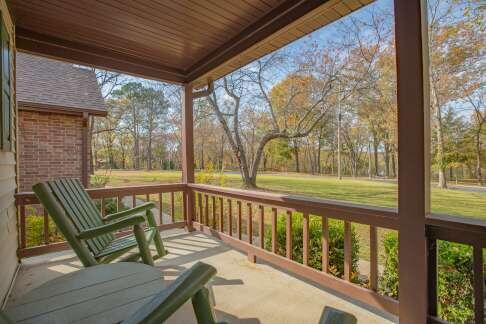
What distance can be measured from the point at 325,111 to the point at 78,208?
6529mm

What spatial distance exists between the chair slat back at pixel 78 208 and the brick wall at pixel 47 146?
3.44m

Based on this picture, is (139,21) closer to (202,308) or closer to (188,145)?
(188,145)

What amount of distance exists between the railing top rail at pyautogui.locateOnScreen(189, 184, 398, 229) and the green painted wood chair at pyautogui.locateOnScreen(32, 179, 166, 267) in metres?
1.19

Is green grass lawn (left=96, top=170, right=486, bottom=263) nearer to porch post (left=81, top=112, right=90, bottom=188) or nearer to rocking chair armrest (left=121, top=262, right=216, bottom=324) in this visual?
porch post (left=81, top=112, right=90, bottom=188)

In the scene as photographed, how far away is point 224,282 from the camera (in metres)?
2.56

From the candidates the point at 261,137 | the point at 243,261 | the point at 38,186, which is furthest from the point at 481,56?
the point at 261,137

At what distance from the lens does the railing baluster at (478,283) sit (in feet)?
4.93

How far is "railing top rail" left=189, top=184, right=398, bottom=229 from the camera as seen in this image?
190 cm

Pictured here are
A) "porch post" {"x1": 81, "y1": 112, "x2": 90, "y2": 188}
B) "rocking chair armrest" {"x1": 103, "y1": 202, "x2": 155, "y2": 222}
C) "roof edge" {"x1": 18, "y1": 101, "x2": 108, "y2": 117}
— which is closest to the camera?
"rocking chair armrest" {"x1": 103, "y1": 202, "x2": 155, "y2": 222}

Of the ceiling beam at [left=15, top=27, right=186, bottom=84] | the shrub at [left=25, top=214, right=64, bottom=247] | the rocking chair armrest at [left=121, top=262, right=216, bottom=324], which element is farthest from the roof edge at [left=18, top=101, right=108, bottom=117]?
the rocking chair armrest at [left=121, top=262, right=216, bottom=324]

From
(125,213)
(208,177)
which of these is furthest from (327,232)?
(208,177)

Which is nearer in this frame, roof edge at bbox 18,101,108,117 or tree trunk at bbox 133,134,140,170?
roof edge at bbox 18,101,108,117

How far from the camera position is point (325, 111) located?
737cm

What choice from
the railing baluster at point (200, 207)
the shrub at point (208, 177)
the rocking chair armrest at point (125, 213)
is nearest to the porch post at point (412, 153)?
the rocking chair armrest at point (125, 213)
